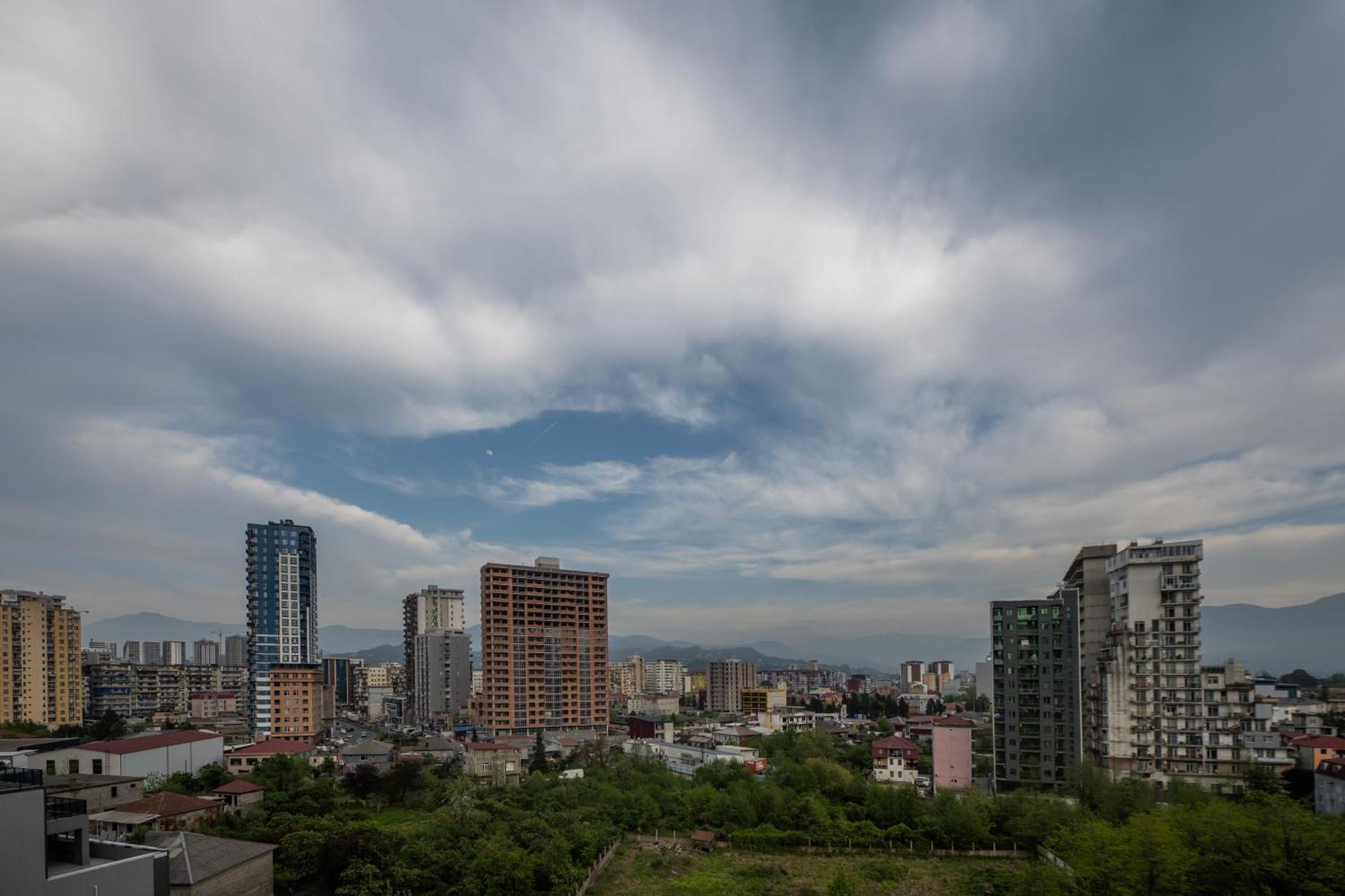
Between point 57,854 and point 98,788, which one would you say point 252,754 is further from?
point 57,854

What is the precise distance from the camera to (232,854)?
15328 millimetres

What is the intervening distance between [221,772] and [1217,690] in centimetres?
3791

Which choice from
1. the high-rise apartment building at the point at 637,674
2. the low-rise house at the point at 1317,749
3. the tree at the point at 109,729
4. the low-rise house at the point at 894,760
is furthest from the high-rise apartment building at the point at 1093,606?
the high-rise apartment building at the point at 637,674

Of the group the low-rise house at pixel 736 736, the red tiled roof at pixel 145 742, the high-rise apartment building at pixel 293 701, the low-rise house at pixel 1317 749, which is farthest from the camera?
the high-rise apartment building at pixel 293 701

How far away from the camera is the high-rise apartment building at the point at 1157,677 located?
2719cm

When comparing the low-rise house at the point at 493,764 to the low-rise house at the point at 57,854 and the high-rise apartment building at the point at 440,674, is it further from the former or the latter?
the high-rise apartment building at the point at 440,674

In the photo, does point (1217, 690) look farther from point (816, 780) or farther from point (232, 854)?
Result: point (232, 854)

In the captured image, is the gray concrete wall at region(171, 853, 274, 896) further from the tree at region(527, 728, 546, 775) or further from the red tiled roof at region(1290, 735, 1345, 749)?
the red tiled roof at region(1290, 735, 1345, 749)

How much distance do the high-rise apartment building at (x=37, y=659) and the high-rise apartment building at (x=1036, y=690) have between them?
54.4m

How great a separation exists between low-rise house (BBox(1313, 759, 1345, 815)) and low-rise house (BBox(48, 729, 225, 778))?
40.3m

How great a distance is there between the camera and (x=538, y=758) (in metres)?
36.5

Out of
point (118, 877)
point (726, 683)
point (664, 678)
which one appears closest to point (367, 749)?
point (118, 877)

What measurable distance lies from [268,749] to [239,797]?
852 centimetres

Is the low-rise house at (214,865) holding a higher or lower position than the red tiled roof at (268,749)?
higher
